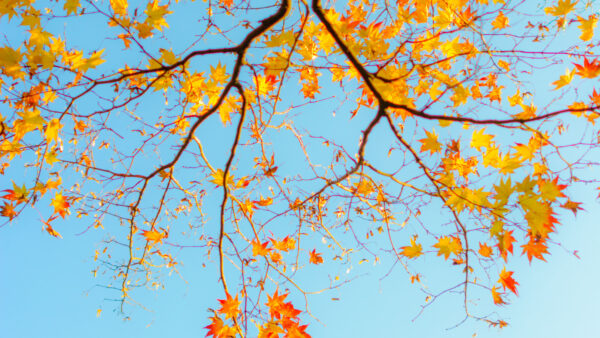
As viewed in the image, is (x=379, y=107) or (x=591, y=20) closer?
(x=379, y=107)

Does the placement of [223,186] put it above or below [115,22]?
below

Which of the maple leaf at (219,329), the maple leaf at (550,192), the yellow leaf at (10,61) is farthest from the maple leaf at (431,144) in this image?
the yellow leaf at (10,61)

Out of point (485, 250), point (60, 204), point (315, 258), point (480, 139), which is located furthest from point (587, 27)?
point (60, 204)

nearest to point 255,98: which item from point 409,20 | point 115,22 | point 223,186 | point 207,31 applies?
point 207,31

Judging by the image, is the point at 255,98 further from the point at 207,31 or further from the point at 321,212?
the point at 321,212

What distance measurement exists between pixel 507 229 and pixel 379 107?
843 mm

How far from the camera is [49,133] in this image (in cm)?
205

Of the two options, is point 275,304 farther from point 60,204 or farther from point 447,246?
point 60,204

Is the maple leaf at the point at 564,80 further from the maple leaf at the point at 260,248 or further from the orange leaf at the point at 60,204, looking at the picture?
the orange leaf at the point at 60,204

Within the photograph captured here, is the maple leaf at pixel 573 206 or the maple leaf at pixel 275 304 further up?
the maple leaf at pixel 275 304

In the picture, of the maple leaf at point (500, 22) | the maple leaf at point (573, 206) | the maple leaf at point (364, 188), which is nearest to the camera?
the maple leaf at point (573, 206)

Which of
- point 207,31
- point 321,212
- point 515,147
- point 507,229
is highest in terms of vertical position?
point 207,31

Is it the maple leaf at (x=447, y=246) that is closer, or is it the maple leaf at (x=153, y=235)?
the maple leaf at (x=447, y=246)

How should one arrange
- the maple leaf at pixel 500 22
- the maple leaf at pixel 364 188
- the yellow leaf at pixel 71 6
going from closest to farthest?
the yellow leaf at pixel 71 6 < the maple leaf at pixel 364 188 < the maple leaf at pixel 500 22
